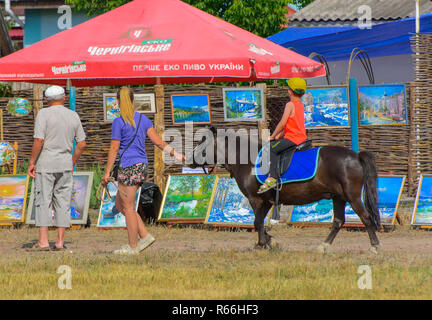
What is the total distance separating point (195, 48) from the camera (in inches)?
467

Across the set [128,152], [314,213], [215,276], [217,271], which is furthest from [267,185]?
[314,213]

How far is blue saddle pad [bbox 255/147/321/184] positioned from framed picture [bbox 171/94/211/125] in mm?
4231

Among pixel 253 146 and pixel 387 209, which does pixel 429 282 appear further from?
pixel 387 209

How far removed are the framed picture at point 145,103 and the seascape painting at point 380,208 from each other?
333 cm

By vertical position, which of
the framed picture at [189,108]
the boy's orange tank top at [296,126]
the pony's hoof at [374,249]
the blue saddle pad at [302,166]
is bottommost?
the pony's hoof at [374,249]

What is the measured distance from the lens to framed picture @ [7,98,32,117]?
15062 millimetres

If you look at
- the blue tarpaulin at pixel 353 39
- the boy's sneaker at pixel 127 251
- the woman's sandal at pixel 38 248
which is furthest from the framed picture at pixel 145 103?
the blue tarpaulin at pixel 353 39

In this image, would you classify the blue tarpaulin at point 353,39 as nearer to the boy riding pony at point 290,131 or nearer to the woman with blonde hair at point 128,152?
the boy riding pony at point 290,131

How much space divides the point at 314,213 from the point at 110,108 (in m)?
4.51

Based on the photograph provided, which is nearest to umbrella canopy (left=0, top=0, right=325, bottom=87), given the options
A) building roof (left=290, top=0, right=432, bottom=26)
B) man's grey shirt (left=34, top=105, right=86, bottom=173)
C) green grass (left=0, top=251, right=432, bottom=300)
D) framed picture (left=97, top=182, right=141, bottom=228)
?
man's grey shirt (left=34, top=105, right=86, bottom=173)

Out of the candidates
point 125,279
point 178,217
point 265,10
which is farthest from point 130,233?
point 265,10

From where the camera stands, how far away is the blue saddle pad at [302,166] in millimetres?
10055

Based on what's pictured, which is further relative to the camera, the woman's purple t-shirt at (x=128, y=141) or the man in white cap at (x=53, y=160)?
the man in white cap at (x=53, y=160)

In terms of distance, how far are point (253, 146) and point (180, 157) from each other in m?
1.17
